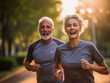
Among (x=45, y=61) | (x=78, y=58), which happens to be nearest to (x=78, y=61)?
(x=78, y=58)

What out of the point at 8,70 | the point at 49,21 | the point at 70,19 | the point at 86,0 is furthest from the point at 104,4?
the point at 70,19

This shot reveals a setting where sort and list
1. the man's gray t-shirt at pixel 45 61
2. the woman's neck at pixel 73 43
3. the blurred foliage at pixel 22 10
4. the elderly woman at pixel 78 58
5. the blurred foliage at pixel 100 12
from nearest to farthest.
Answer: the elderly woman at pixel 78 58
the woman's neck at pixel 73 43
the man's gray t-shirt at pixel 45 61
the blurred foliage at pixel 100 12
the blurred foliage at pixel 22 10

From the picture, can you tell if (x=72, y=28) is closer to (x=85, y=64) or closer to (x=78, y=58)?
(x=78, y=58)

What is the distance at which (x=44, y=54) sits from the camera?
4.34 meters

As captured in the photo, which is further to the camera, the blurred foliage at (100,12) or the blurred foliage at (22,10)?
the blurred foliage at (22,10)

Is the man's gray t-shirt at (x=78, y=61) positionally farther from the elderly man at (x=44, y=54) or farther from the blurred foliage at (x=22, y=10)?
the blurred foliage at (x=22, y=10)

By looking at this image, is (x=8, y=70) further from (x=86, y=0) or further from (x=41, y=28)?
(x=41, y=28)

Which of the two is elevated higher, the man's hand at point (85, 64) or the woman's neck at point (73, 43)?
the woman's neck at point (73, 43)

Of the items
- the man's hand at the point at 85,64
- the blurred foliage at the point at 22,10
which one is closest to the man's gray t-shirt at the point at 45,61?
the man's hand at the point at 85,64

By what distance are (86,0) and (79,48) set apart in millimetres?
20853

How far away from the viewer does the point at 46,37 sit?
4.39 m

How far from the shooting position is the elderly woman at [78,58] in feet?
9.82

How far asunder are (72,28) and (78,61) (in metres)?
0.48

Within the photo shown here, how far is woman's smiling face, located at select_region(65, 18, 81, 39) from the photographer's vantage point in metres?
3.17
